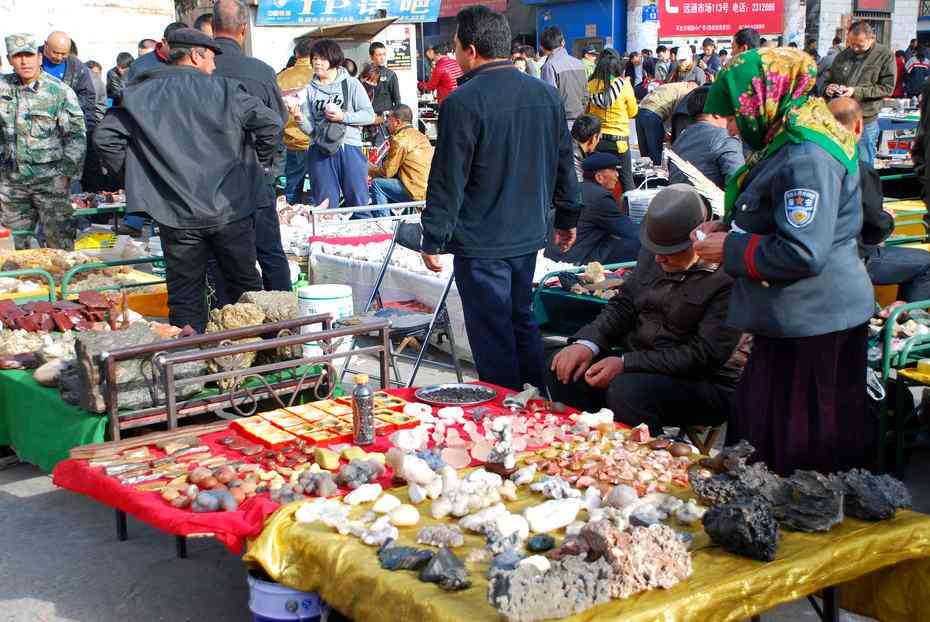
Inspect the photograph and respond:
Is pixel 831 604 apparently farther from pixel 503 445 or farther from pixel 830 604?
pixel 503 445

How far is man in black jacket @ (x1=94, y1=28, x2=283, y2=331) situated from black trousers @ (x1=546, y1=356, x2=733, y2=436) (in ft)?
7.96

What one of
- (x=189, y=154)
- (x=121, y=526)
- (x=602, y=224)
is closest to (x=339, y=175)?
(x=602, y=224)

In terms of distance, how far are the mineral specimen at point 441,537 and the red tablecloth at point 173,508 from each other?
511 mm

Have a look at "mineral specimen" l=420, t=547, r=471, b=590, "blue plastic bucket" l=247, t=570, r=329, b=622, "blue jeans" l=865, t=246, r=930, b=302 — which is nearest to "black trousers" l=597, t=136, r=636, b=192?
"blue jeans" l=865, t=246, r=930, b=302

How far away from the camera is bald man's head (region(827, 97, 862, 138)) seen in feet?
14.6

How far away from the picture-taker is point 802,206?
119 inches

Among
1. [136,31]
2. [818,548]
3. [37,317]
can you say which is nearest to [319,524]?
[818,548]

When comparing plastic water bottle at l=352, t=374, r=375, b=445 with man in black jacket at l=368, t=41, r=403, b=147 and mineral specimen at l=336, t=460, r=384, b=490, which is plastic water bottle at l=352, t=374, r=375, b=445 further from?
man in black jacket at l=368, t=41, r=403, b=147

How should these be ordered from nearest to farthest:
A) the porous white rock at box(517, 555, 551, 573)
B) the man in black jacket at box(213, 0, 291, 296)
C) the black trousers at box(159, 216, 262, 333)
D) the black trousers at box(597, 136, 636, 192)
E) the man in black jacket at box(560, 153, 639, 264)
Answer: the porous white rock at box(517, 555, 551, 573) → the black trousers at box(159, 216, 262, 333) → the man in black jacket at box(213, 0, 291, 296) → the man in black jacket at box(560, 153, 639, 264) → the black trousers at box(597, 136, 636, 192)

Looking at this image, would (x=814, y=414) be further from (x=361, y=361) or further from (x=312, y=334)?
(x=361, y=361)

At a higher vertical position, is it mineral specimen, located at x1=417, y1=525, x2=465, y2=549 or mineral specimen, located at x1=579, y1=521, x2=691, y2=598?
mineral specimen, located at x1=579, y1=521, x2=691, y2=598

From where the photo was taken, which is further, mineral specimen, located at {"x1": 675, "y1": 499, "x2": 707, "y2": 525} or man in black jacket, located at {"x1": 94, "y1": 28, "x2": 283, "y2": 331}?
man in black jacket, located at {"x1": 94, "y1": 28, "x2": 283, "y2": 331}

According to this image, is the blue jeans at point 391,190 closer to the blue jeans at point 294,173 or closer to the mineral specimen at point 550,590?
the blue jeans at point 294,173

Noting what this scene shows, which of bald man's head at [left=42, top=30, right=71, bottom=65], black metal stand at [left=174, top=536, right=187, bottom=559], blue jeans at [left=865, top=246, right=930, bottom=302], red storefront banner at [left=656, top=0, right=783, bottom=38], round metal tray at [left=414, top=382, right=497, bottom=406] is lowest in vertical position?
black metal stand at [left=174, top=536, right=187, bottom=559]
